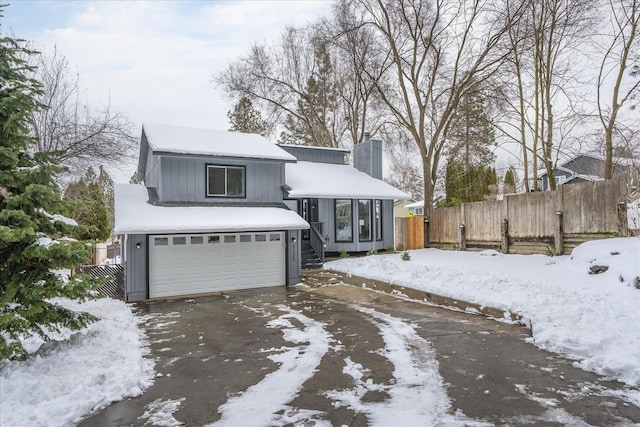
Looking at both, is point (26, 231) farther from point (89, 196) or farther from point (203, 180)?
point (89, 196)

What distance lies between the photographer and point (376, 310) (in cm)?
864

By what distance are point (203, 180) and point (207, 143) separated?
1.45 metres

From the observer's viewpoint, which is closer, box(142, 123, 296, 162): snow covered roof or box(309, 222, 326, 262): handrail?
box(142, 123, 296, 162): snow covered roof

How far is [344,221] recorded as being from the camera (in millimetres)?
16266

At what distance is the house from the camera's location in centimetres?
1078

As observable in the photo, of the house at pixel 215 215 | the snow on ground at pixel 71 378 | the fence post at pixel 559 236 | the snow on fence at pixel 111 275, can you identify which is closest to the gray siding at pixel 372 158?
the house at pixel 215 215

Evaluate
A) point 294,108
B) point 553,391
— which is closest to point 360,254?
point 553,391

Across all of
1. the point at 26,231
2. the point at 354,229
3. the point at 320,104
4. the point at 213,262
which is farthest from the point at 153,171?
the point at 320,104

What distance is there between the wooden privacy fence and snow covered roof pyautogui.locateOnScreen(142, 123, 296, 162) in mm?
7006

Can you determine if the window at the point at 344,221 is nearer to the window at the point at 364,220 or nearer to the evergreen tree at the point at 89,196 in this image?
the window at the point at 364,220

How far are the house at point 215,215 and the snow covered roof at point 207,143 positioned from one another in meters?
0.03

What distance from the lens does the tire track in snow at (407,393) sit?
3715 millimetres

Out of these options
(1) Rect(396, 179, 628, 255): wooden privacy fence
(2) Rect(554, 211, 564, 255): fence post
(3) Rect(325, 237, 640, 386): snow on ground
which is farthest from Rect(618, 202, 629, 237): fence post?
(2) Rect(554, 211, 564, 255): fence post

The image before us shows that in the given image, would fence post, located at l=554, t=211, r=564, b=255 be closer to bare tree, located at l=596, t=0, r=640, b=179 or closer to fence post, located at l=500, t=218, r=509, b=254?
fence post, located at l=500, t=218, r=509, b=254
